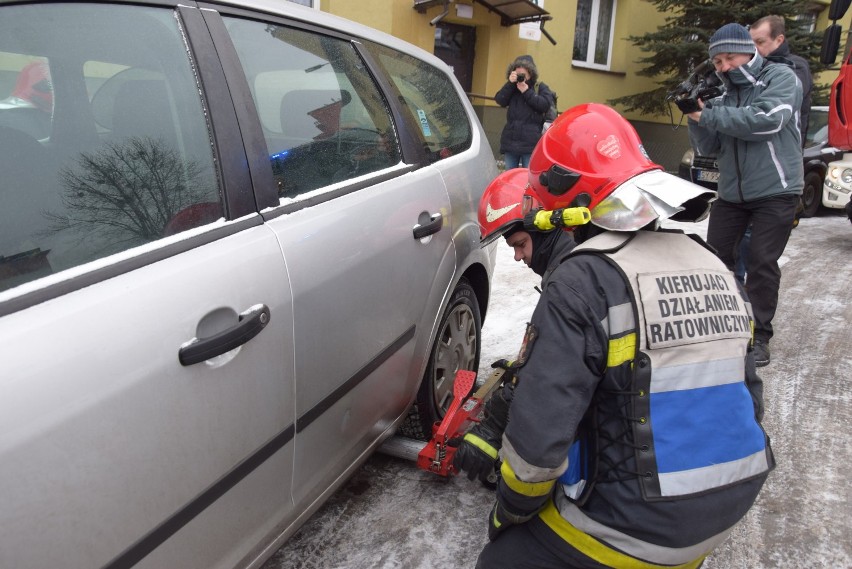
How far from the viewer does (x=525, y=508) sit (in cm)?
149

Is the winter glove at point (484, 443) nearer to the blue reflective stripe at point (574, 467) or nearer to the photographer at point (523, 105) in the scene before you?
the blue reflective stripe at point (574, 467)

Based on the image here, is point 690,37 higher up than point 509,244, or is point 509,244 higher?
point 690,37

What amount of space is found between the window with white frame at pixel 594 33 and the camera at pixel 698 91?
10631 millimetres

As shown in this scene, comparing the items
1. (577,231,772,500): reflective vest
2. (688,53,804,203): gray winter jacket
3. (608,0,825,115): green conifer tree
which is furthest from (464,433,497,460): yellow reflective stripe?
(608,0,825,115): green conifer tree

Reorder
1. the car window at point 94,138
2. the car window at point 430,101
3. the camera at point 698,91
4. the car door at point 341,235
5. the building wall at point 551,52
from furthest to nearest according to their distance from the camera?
the building wall at point 551,52 < the camera at point 698,91 < the car window at point 430,101 < the car door at point 341,235 < the car window at point 94,138

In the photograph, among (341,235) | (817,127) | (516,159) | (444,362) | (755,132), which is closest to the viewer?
(341,235)

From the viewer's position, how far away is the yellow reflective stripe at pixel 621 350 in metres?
1.39

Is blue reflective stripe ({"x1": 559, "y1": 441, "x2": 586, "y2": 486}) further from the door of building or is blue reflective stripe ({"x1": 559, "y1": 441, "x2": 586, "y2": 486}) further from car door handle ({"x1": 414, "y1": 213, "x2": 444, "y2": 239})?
the door of building

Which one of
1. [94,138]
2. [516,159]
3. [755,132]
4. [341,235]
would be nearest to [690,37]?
[516,159]

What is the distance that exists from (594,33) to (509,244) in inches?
527

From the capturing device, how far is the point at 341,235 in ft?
6.14

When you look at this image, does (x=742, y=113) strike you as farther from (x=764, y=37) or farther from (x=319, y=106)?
(x=319, y=106)

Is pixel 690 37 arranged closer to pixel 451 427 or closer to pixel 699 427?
→ pixel 451 427

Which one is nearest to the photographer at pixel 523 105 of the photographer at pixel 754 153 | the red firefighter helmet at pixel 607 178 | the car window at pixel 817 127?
the photographer at pixel 754 153
